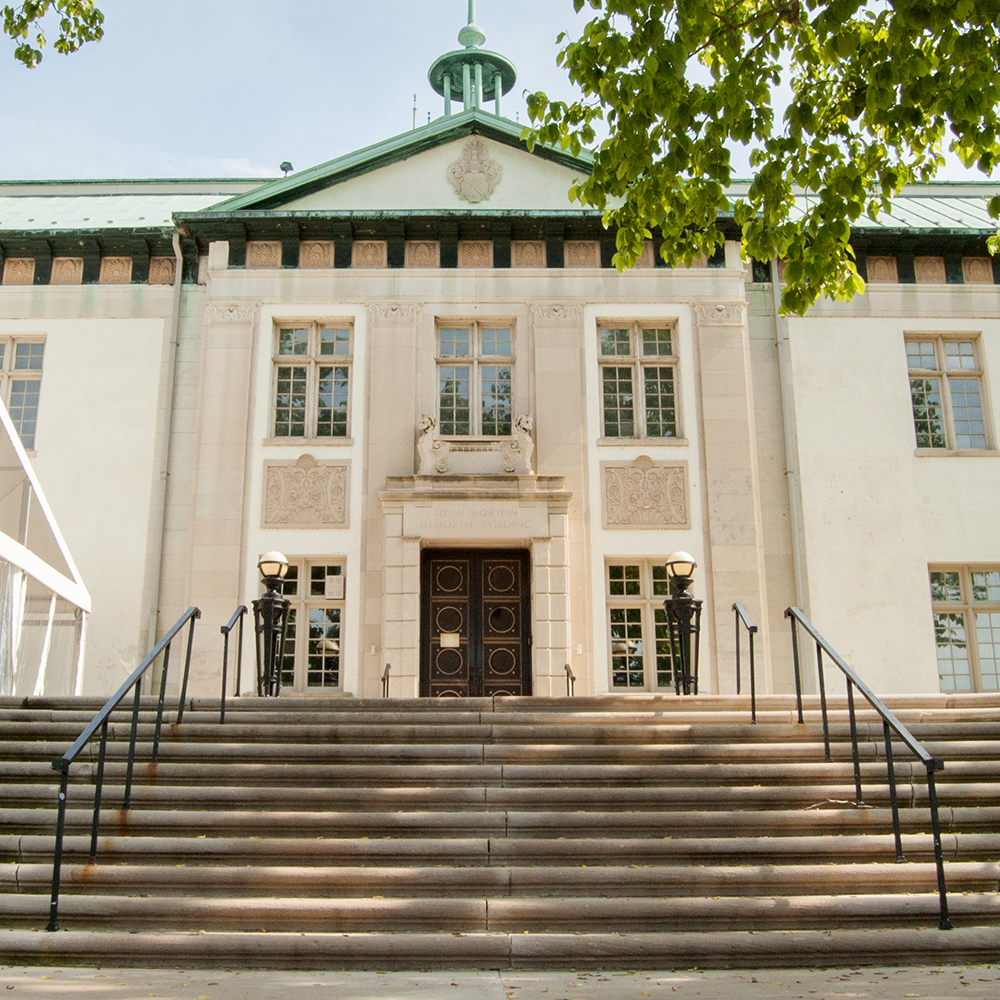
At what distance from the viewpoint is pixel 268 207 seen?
54.9 feet

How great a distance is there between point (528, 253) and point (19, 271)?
815 centimetres

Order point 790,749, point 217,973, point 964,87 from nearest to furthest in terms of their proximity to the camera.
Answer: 1. point 217,973
2. point 964,87
3. point 790,749

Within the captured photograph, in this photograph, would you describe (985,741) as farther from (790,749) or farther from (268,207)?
(268,207)

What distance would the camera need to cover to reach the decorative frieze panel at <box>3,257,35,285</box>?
16.9 meters

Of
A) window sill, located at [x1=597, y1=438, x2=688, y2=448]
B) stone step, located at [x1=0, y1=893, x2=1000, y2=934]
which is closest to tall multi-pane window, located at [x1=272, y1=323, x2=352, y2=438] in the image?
window sill, located at [x1=597, y1=438, x2=688, y2=448]

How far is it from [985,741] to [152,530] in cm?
1158

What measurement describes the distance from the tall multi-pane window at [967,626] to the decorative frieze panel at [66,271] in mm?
14030

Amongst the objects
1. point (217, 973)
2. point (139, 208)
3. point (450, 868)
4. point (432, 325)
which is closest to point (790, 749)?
point (450, 868)

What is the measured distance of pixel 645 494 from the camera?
1562cm

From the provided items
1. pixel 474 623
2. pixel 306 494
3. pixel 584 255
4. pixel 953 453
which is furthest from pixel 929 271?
pixel 306 494

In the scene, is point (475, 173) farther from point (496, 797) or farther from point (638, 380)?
point (496, 797)

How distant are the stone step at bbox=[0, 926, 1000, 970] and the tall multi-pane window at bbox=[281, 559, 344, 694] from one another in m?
9.23

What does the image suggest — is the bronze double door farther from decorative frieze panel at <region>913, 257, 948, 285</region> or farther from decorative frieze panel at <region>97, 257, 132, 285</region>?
decorative frieze panel at <region>913, 257, 948, 285</region>

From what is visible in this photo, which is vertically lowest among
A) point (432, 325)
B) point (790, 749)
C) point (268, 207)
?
point (790, 749)
